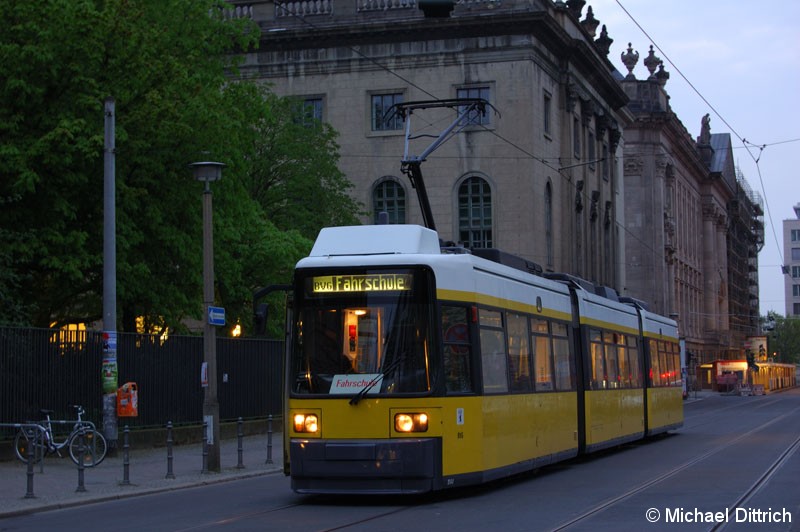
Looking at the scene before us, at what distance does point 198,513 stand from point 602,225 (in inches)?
2198

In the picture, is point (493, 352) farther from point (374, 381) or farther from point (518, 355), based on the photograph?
point (374, 381)

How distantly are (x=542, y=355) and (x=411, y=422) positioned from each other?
4624 mm

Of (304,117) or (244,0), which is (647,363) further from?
(244,0)

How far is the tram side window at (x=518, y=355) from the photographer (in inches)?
691

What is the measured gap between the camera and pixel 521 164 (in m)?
54.1

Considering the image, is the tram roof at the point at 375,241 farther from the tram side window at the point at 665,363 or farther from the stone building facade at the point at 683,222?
the stone building facade at the point at 683,222

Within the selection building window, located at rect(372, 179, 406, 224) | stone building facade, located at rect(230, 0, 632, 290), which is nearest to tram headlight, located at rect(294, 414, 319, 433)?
stone building facade, located at rect(230, 0, 632, 290)

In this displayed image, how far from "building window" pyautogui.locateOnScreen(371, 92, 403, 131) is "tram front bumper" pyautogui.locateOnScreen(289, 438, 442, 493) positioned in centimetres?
4091

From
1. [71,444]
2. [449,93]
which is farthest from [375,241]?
[449,93]

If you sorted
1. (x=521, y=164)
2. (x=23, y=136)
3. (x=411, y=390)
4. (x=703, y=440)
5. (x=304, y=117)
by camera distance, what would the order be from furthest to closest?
1. (x=521, y=164)
2. (x=304, y=117)
3. (x=703, y=440)
4. (x=23, y=136)
5. (x=411, y=390)

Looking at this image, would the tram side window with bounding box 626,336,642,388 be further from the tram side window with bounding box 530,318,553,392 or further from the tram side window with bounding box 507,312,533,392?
the tram side window with bounding box 507,312,533,392

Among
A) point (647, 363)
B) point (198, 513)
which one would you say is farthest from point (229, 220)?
point (198, 513)
